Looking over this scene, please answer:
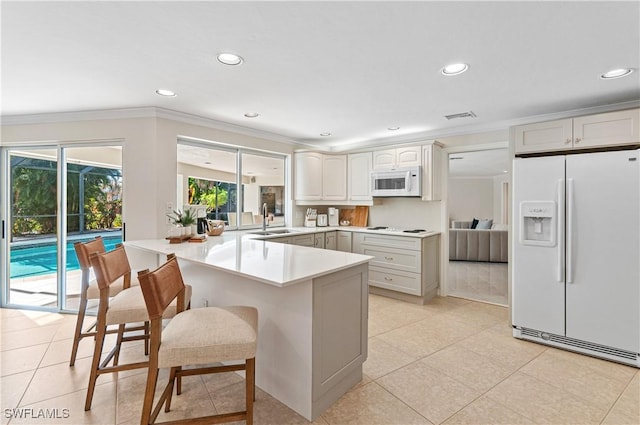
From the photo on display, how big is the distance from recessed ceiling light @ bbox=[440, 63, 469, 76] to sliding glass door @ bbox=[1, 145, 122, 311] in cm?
356

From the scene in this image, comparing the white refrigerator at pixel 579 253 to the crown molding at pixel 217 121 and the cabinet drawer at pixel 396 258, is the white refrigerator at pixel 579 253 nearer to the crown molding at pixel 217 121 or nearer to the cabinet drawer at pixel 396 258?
the crown molding at pixel 217 121

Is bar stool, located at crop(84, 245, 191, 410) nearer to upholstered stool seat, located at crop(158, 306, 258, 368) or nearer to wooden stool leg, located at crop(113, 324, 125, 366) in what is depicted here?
wooden stool leg, located at crop(113, 324, 125, 366)

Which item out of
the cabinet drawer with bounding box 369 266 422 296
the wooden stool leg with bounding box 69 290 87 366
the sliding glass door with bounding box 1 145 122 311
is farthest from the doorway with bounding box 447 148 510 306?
the sliding glass door with bounding box 1 145 122 311

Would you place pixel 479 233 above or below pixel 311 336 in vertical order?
above

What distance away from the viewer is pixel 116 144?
11.5 feet

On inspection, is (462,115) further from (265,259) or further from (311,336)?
(311,336)

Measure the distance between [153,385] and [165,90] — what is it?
2.47 meters

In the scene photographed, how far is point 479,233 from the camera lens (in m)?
6.61

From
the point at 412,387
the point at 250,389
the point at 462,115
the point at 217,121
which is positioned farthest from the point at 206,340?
the point at 462,115

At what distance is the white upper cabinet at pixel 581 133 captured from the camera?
2.60 meters

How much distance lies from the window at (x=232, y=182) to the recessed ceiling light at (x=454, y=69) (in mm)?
3027

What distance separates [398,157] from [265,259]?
9.78ft

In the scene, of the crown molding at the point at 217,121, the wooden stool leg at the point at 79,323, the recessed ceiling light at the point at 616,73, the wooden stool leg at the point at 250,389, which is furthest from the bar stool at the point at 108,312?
the recessed ceiling light at the point at 616,73

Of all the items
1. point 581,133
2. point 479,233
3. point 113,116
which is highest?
point 113,116
